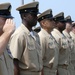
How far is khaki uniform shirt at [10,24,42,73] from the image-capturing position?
547cm

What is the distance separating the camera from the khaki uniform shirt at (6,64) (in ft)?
13.9

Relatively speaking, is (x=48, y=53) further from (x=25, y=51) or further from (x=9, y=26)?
(x=9, y=26)

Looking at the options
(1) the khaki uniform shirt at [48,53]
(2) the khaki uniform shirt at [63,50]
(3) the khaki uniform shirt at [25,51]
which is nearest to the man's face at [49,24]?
(1) the khaki uniform shirt at [48,53]

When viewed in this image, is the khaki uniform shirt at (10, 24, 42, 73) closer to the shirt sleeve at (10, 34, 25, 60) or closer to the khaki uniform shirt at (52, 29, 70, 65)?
the shirt sleeve at (10, 34, 25, 60)

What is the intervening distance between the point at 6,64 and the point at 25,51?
3.72ft

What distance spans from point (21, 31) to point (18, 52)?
1.28ft

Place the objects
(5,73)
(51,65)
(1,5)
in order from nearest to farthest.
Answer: (5,73)
(1,5)
(51,65)

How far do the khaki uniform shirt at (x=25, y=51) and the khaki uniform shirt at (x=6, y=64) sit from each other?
3.21ft

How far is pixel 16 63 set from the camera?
17.9 ft

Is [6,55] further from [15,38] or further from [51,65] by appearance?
[51,65]

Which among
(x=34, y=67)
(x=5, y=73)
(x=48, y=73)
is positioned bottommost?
(x=48, y=73)

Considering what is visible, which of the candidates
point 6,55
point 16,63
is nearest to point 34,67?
point 16,63

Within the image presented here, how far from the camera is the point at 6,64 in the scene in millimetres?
4375

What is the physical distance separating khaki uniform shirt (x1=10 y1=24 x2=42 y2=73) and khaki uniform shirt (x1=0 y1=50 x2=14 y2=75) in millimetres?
979
